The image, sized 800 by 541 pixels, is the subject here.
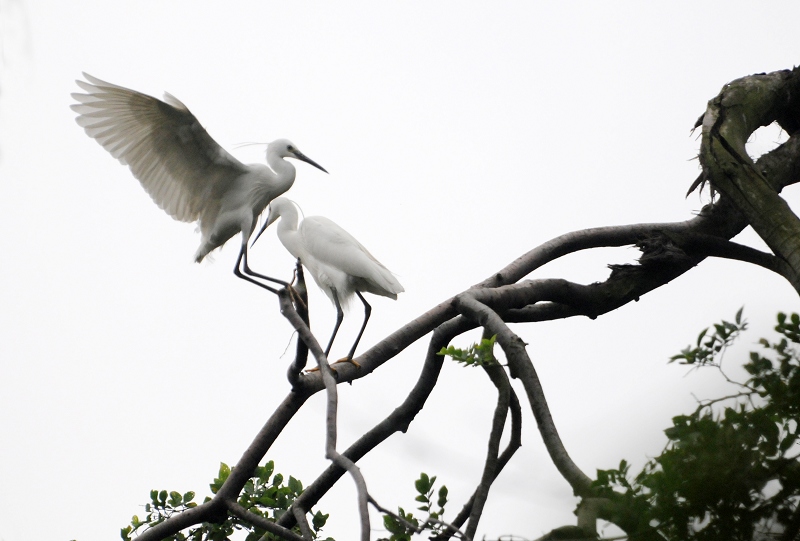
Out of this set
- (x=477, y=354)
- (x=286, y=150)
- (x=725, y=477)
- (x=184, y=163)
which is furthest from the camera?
(x=286, y=150)

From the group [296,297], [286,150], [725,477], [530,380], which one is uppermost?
[286,150]

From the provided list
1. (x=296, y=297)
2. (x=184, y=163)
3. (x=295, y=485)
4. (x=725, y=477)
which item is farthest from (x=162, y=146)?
(x=725, y=477)

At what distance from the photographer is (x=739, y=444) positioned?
128 centimetres

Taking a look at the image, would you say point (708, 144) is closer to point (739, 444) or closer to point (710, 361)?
point (710, 361)

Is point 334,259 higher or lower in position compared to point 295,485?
higher

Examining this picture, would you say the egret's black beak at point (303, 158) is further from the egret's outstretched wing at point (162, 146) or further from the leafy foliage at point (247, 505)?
the leafy foliage at point (247, 505)

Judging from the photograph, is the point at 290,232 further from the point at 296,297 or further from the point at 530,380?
the point at 530,380

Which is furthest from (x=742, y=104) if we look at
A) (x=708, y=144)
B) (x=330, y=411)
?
(x=330, y=411)

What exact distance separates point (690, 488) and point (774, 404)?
252 mm

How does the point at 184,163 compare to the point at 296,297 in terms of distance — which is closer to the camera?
the point at 296,297

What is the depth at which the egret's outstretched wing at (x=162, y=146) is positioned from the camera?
5016 mm

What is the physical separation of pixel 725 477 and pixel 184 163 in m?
4.83

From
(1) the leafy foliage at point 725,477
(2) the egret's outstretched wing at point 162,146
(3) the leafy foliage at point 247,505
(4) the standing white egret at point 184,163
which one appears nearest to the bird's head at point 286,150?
(4) the standing white egret at point 184,163

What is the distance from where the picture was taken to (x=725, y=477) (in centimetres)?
122
